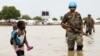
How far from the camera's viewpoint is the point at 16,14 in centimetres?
12875

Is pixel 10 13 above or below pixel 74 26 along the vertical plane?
below

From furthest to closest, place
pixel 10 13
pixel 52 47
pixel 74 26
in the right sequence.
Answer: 1. pixel 10 13
2. pixel 52 47
3. pixel 74 26

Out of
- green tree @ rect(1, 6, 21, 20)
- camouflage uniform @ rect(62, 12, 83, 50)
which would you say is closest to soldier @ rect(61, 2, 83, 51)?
camouflage uniform @ rect(62, 12, 83, 50)

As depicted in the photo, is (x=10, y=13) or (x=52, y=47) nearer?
(x=52, y=47)

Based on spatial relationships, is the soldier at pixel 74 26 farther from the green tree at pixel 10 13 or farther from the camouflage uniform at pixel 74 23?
the green tree at pixel 10 13

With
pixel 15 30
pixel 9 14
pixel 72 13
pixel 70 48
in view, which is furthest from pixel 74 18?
pixel 9 14

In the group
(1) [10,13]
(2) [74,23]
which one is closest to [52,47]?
(2) [74,23]

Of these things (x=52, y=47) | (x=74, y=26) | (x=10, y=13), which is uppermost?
(x=74, y=26)

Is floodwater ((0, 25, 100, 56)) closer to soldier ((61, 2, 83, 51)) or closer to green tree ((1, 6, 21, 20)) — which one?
soldier ((61, 2, 83, 51))

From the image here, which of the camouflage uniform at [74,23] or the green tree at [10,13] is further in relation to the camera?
the green tree at [10,13]

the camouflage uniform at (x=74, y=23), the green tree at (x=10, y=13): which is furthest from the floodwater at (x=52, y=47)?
the green tree at (x=10, y=13)

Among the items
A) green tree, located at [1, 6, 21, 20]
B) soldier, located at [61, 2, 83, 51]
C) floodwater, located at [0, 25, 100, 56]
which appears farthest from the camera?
green tree, located at [1, 6, 21, 20]

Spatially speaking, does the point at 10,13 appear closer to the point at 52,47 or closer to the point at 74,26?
the point at 52,47

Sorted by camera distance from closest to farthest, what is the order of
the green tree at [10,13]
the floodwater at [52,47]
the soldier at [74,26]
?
the soldier at [74,26] → the floodwater at [52,47] → the green tree at [10,13]
